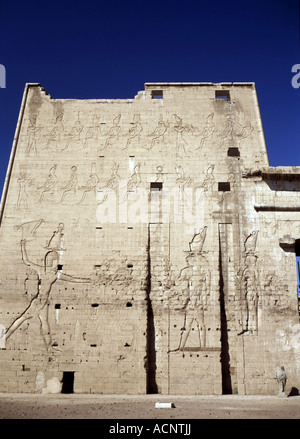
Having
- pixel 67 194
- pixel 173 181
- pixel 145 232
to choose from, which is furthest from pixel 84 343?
pixel 173 181

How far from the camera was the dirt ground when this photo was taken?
320 inches

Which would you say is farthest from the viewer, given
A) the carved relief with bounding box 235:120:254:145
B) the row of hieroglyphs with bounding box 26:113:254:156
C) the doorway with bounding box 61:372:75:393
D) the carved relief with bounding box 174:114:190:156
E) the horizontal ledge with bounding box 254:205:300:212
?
the carved relief with bounding box 235:120:254:145

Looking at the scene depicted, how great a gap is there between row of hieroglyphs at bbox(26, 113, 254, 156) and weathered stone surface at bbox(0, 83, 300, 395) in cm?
4

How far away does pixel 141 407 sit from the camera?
30.3ft

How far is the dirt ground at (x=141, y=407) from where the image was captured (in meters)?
8.12

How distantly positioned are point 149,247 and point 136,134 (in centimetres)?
398

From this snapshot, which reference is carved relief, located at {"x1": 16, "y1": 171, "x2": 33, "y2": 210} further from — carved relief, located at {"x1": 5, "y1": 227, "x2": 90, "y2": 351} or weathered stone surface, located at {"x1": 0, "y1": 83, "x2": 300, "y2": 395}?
carved relief, located at {"x1": 5, "y1": 227, "x2": 90, "y2": 351}

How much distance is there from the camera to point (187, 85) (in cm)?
1469

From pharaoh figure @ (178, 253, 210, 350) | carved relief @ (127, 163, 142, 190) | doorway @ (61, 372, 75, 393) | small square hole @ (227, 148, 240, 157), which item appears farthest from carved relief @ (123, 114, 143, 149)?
doorway @ (61, 372, 75, 393)

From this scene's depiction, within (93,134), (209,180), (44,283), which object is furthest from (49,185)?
(209,180)

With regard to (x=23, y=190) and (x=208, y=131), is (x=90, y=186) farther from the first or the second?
(x=208, y=131)

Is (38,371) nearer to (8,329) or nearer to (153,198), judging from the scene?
(8,329)
